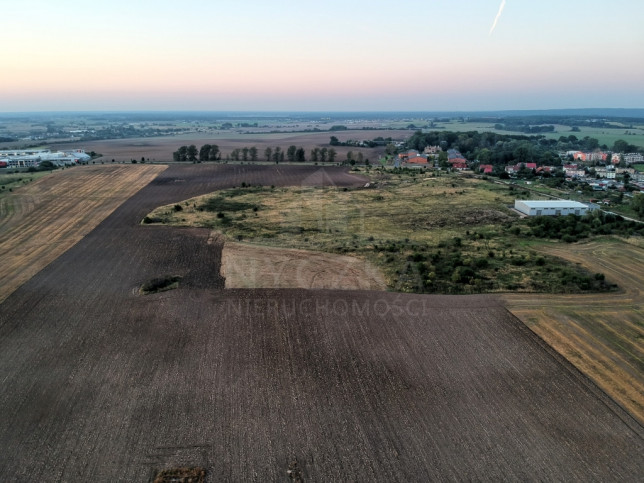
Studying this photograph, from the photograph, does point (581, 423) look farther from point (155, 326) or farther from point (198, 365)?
point (155, 326)

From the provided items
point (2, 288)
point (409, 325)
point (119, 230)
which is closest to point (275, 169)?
point (119, 230)

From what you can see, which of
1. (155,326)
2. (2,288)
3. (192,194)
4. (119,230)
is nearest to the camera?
(155,326)

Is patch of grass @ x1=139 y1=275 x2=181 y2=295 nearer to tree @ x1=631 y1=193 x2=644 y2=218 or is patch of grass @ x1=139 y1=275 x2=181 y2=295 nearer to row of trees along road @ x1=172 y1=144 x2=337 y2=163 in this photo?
tree @ x1=631 y1=193 x2=644 y2=218

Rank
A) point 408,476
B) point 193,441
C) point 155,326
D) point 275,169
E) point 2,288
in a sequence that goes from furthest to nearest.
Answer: point 275,169 → point 2,288 → point 155,326 → point 193,441 → point 408,476

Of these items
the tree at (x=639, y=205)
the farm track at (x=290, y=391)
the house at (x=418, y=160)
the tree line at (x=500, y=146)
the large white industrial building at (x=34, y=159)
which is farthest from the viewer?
the house at (x=418, y=160)

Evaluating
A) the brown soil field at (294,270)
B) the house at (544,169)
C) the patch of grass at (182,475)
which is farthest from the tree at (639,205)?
the patch of grass at (182,475)

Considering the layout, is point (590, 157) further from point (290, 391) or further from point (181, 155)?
point (290, 391)

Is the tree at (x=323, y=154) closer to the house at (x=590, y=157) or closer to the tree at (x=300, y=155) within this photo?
the tree at (x=300, y=155)

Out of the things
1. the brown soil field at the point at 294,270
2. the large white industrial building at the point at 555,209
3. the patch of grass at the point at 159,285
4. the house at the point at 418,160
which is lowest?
the brown soil field at the point at 294,270
